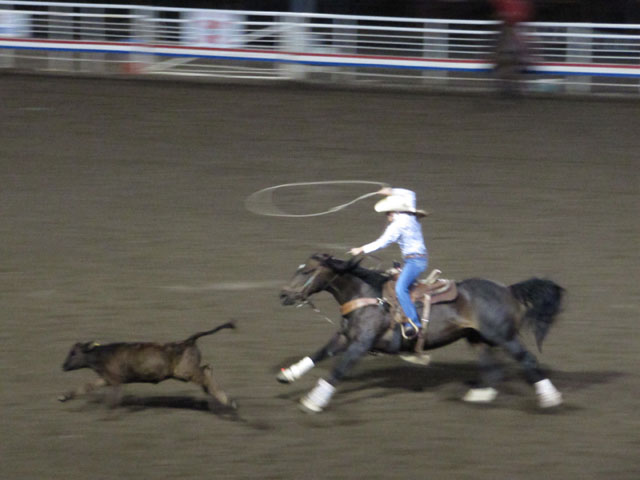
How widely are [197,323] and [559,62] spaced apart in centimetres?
1111

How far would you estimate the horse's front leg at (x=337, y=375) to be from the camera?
6.11 meters

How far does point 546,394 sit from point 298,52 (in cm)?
1151

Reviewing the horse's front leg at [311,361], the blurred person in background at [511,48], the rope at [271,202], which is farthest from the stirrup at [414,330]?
the blurred person in background at [511,48]

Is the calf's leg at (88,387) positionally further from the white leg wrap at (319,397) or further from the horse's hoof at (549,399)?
the horse's hoof at (549,399)

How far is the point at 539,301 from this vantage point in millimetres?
6211

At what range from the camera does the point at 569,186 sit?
38.9ft

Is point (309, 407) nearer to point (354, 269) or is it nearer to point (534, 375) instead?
point (354, 269)

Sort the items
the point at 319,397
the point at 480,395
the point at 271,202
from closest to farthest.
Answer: the point at 319,397 < the point at 480,395 < the point at 271,202

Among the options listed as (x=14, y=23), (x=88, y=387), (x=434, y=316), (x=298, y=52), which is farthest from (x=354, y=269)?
(x=14, y=23)

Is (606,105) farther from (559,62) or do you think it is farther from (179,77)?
(179,77)

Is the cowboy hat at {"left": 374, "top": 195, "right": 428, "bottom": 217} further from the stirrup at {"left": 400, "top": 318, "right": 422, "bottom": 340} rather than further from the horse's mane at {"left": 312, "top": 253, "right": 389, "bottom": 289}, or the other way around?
the stirrup at {"left": 400, "top": 318, "right": 422, "bottom": 340}

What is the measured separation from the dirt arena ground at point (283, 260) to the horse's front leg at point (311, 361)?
19 centimetres

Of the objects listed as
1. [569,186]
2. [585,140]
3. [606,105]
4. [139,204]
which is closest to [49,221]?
[139,204]

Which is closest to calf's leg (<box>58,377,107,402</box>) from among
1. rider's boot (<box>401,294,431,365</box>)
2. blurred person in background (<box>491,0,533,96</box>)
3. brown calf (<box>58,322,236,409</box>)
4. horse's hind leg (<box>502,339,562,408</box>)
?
brown calf (<box>58,322,236,409</box>)
